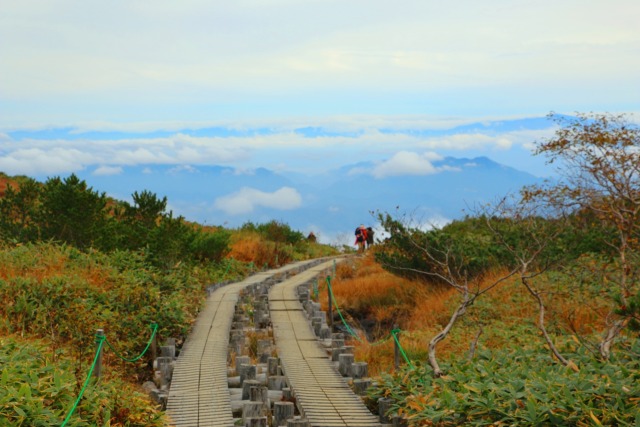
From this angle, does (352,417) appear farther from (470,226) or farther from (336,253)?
(336,253)

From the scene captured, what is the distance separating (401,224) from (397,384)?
34.7 ft

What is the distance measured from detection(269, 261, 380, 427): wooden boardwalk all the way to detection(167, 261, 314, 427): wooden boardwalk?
3.18 ft

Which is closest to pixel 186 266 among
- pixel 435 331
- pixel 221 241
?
pixel 221 241

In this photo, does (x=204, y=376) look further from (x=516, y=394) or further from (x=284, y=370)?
(x=516, y=394)

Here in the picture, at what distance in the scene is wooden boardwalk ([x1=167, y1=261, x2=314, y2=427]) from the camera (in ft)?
29.6

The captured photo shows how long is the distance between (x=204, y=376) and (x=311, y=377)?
62.2 inches

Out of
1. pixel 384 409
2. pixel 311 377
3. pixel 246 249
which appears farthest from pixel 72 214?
pixel 384 409

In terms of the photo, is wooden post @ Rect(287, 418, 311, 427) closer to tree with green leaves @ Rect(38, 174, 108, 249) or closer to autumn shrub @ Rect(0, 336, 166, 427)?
autumn shrub @ Rect(0, 336, 166, 427)

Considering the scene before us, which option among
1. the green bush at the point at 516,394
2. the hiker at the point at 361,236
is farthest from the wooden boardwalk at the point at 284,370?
the hiker at the point at 361,236

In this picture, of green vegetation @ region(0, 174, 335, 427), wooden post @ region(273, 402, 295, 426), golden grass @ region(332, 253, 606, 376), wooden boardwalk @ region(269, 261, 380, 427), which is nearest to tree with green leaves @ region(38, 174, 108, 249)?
green vegetation @ region(0, 174, 335, 427)

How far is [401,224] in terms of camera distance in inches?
782

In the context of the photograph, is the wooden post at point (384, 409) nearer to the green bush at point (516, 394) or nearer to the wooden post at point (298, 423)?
the green bush at point (516, 394)

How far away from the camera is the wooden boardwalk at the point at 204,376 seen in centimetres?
901

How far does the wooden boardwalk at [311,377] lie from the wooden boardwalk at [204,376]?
0.97 m
